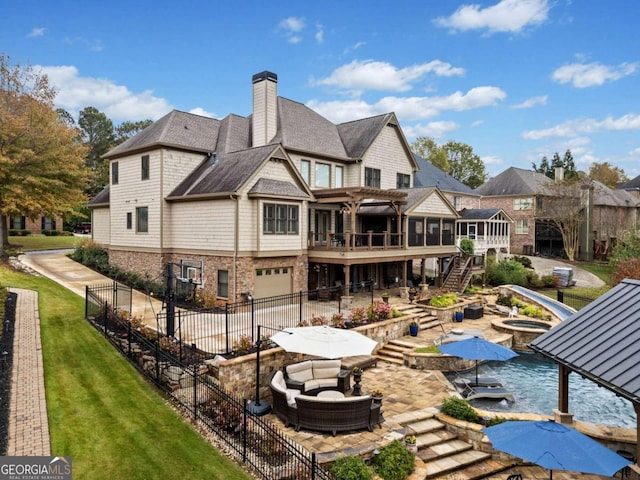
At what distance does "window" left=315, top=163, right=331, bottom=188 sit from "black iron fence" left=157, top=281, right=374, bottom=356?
7.29 metres

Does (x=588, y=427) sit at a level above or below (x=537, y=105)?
below

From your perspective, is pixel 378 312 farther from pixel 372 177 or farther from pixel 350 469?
pixel 372 177

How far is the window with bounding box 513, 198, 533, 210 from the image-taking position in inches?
2013

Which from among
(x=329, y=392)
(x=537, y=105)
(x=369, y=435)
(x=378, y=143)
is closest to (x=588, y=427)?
(x=369, y=435)

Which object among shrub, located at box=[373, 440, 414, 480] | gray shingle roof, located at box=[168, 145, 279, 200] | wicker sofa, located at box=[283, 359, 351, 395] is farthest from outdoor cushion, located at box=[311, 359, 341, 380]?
gray shingle roof, located at box=[168, 145, 279, 200]

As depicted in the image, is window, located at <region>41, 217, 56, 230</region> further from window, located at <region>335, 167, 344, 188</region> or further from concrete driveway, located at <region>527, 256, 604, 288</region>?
concrete driveway, located at <region>527, 256, 604, 288</region>

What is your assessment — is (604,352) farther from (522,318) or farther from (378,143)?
(378,143)

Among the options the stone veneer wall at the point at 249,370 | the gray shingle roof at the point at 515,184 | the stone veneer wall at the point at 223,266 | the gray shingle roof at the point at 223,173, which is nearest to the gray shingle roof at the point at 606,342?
the stone veneer wall at the point at 249,370

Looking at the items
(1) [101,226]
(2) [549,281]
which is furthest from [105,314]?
(2) [549,281]

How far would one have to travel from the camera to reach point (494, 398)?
13195 mm

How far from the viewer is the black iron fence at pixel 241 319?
576 inches

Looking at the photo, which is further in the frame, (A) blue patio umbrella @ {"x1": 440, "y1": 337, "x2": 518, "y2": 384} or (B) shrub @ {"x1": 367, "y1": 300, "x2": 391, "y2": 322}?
(B) shrub @ {"x1": 367, "y1": 300, "x2": 391, "y2": 322}

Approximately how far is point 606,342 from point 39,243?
4733 cm

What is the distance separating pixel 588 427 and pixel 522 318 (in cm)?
1422
